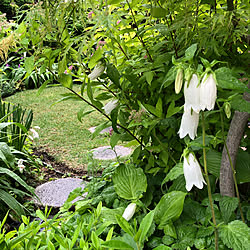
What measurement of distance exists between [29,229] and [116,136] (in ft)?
1.76

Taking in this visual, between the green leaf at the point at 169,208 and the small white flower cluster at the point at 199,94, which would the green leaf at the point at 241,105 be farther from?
the green leaf at the point at 169,208

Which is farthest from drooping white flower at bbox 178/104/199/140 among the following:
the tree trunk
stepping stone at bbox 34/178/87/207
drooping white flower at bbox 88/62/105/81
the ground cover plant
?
stepping stone at bbox 34/178/87/207

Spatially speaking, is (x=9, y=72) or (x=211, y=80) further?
(x=9, y=72)

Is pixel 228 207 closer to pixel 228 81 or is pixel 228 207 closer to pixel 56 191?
pixel 228 81

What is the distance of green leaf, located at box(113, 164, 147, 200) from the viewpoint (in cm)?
131

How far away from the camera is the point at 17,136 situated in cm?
288

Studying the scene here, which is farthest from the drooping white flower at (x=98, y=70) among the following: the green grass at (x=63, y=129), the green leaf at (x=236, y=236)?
the green grass at (x=63, y=129)

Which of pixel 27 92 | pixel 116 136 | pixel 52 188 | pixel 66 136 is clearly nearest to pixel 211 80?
pixel 116 136

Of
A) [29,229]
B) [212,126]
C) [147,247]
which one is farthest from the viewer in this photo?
[212,126]

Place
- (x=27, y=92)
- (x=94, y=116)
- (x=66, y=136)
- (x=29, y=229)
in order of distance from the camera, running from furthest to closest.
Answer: (x=27, y=92) → (x=94, y=116) → (x=66, y=136) → (x=29, y=229)

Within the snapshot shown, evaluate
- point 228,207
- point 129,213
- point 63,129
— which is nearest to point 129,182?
point 129,213

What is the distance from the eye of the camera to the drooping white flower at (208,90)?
81 cm

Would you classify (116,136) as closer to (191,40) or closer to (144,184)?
(144,184)

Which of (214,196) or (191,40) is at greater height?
(191,40)
